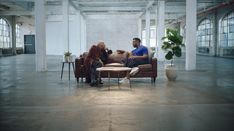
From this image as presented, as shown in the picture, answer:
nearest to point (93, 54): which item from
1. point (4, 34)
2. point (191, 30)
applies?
point (191, 30)

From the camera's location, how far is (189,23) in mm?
13602

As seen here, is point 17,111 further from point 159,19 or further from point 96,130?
point 159,19

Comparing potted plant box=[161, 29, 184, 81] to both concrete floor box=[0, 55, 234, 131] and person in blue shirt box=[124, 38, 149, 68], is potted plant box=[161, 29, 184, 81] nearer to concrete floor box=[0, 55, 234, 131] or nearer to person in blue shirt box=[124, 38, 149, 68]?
person in blue shirt box=[124, 38, 149, 68]

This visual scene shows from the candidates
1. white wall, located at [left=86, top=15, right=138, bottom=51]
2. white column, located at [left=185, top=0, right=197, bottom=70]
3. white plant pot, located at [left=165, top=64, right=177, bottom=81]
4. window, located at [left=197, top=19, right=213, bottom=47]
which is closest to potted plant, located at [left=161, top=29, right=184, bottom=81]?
white plant pot, located at [left=165, top=64, right=177, bottom=81]

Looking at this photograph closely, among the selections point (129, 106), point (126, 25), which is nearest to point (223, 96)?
point (129, 106)

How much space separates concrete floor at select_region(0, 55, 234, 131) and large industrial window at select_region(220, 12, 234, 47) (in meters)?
16.7

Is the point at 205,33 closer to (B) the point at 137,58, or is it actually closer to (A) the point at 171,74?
(A) the point at 171,74

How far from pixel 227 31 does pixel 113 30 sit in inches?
452

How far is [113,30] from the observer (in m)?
31.0

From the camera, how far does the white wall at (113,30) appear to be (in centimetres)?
3094

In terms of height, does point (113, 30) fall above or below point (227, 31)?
above

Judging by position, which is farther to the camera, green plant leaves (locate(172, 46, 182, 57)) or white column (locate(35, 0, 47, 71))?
white column (locate(35, 0, 47, 71))

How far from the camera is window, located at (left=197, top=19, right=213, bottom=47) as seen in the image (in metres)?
28.2

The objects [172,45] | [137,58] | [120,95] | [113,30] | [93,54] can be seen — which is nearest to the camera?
[120,95]
